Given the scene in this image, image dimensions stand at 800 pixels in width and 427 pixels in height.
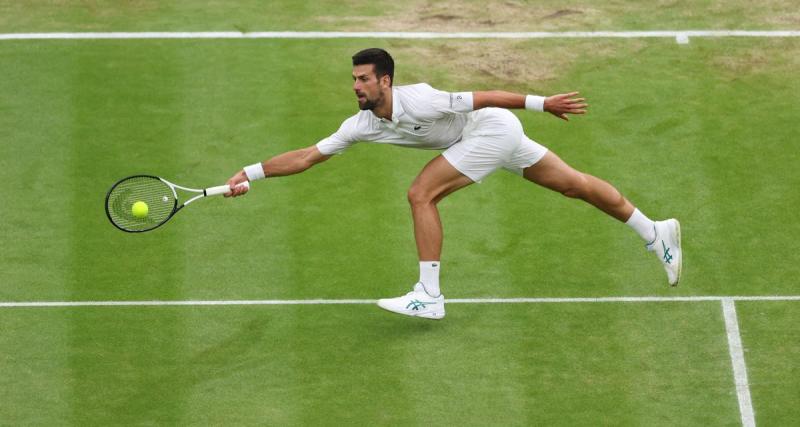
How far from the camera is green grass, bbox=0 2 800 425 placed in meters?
13.6

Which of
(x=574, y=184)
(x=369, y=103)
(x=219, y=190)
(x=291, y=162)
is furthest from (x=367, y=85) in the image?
(x=574, y=184)

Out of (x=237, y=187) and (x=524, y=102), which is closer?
(x=524, y=102)

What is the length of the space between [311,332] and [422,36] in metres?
5.88

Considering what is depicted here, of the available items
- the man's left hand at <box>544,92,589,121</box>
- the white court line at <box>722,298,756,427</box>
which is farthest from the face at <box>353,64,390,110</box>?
the white court line at <box>722,298,756,427</box>

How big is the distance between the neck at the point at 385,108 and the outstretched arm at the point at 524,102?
2.27 feet

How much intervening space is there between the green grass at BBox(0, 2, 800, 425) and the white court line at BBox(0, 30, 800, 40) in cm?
17

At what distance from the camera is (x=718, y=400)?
13.4m

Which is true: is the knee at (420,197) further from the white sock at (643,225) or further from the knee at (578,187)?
the white sock at (643,225)

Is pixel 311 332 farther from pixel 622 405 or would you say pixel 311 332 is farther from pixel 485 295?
pixel 622 405

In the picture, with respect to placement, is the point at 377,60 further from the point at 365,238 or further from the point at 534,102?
the point at 365,238

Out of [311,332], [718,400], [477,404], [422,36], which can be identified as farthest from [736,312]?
[422,36]

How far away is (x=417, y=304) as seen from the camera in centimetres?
1429

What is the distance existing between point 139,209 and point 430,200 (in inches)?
94.9

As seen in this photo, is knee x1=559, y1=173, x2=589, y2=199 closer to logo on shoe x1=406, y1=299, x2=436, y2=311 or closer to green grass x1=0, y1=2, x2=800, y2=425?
green grass x1=0, y1=2, x2=800, y2=425
